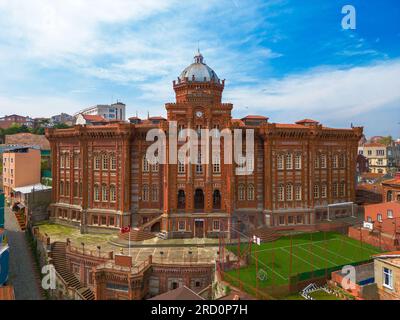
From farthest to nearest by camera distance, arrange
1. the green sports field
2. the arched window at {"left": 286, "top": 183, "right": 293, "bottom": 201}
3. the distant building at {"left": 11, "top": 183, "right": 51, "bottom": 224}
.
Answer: the distant building at {"left": 11, "top": 183, "right": 51, "bottom": 224} → the arched window at {"left": 286, "top": 183, "right": 293, "bottom": 201} → the green sports field

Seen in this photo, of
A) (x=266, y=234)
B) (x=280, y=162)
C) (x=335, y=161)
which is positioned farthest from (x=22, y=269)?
(x=335, y=161)

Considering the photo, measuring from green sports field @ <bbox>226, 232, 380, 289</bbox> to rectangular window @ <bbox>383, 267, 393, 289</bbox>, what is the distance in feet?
16.9

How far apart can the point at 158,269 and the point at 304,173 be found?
2823cm

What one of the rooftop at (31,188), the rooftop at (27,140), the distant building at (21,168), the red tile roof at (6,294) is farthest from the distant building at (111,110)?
the red tile roof at (6,294)

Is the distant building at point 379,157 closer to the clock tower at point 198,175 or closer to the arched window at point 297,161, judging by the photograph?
the arched window at point 297,161

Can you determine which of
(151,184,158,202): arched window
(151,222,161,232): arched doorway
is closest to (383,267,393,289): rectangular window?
(151,222,161,232): arched doorway

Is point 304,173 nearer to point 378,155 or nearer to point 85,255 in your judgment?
point 85,255

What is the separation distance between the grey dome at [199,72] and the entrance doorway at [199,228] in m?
26.2

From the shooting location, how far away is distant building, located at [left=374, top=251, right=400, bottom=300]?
25.1 m

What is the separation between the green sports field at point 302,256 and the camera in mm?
30578

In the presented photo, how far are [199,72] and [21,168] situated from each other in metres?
42.5

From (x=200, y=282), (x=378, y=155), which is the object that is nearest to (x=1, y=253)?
(x=200, y=282)

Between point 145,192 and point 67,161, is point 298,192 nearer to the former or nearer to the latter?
point 145,192

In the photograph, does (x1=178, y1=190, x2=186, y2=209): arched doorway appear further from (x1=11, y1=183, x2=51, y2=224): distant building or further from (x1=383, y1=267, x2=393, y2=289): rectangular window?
(x1=383, y1=267, x2=393, y2=289): rectangular window
